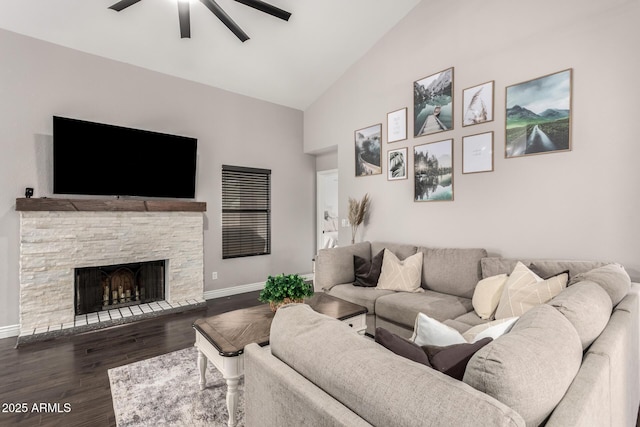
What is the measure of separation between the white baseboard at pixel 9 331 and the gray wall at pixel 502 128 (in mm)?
4227

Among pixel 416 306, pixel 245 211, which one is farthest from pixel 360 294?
pixel 245 211

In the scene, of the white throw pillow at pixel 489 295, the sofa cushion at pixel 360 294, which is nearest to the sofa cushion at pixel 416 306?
the sofa cushion at pixel 360 294

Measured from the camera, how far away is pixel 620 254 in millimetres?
2424

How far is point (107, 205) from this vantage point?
358 cm

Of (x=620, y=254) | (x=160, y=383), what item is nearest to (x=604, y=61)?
(x=620, y=254)

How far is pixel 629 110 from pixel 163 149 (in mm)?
4707

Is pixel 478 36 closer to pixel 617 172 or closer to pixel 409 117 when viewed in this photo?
pixel 409 117

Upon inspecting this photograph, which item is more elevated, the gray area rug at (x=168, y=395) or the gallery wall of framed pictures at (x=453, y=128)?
the gallery wall of framed pictures at (x=453, y=128)

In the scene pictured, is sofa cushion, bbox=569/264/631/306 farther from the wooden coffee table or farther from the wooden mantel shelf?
the wooden mantel shelf

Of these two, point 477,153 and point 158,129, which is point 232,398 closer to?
point 477,153

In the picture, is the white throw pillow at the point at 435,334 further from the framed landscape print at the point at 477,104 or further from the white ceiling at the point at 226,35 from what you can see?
the white ceiling at the point at 226,35

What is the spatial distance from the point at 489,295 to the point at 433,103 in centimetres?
225

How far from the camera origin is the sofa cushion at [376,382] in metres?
0.64

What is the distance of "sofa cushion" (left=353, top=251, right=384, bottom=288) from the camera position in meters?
3.51
